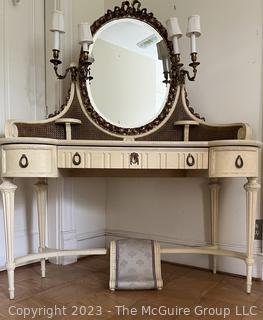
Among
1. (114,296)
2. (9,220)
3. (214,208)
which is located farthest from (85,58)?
(114,296)

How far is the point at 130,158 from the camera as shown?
1598 millimetres

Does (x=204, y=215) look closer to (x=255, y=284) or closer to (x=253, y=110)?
(x=255, y=284)

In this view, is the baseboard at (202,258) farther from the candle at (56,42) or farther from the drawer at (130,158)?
the candle at (56,42)

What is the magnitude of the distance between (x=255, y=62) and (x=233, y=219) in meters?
0.98

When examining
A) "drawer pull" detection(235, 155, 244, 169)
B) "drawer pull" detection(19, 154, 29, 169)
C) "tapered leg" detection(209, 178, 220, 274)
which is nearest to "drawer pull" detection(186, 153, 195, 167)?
"drawer pull" detection(235, 155, 244, 169)

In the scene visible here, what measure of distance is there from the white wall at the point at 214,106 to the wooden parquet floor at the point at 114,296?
274 millimetres

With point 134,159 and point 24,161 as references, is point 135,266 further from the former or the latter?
point 24,161

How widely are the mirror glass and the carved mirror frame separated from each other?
24mm

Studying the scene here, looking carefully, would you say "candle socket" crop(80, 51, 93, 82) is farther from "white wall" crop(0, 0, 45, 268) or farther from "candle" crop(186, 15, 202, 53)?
"candle" crop(186, 15, 202, 53)

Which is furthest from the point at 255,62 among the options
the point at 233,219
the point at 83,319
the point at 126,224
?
the point at 83,319

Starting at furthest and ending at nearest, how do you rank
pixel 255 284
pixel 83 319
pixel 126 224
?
pixel 126 224, pixel 255 284, pixel 83 319

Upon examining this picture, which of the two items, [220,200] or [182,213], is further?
[182,213]

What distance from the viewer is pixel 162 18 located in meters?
2.21

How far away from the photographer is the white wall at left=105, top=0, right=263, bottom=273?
1.89 metres
